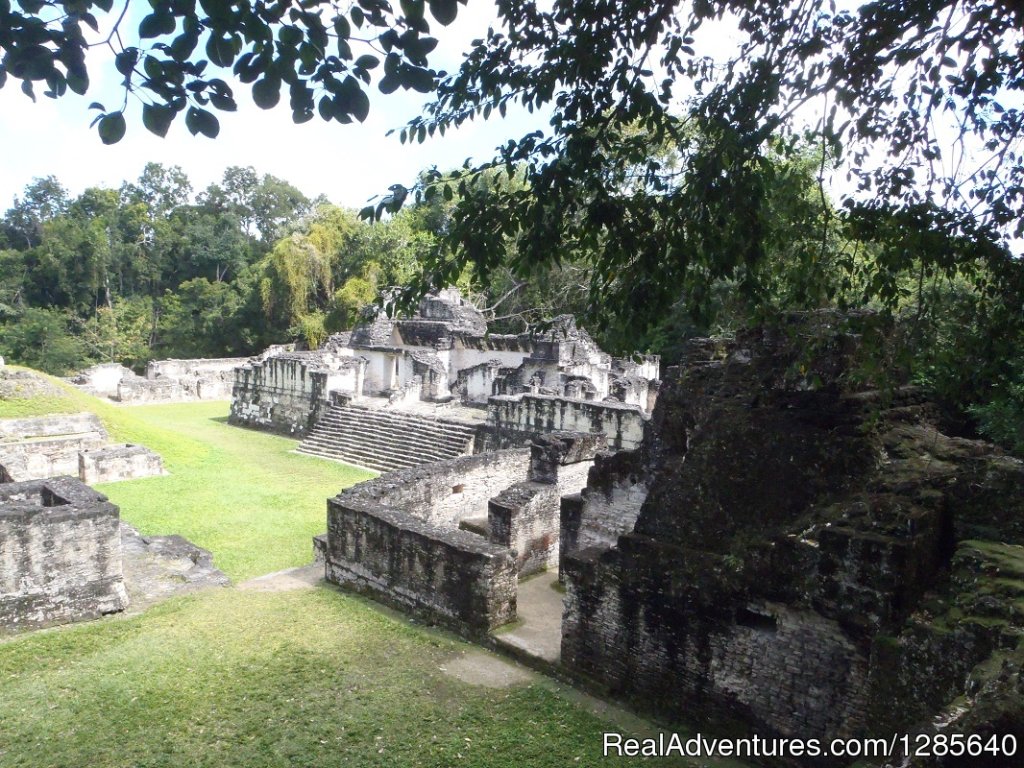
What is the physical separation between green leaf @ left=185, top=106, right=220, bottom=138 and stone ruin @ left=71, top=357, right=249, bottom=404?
28066 millimetres

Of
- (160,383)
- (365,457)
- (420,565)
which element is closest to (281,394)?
(365,457)

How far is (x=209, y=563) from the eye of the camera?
9.38 metres

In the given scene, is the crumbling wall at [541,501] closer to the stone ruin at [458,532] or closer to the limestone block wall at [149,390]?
the stone ruin at [458,532]

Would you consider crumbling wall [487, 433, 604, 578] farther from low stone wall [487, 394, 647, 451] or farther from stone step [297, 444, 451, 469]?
stone step [297, 444, 451, 469]

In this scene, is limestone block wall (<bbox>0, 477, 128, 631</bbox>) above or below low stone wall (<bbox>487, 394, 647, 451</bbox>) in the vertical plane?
below

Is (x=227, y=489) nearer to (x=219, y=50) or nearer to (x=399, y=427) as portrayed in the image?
(x=399, y=427)

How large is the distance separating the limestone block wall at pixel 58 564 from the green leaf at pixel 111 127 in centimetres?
576

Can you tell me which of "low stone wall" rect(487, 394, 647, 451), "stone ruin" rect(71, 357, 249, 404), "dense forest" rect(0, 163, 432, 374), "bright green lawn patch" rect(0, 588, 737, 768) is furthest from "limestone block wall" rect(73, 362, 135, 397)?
"bright green lawn patch" rect(0, 588, 737, 768)

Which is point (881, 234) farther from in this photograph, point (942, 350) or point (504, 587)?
point (504, 587)

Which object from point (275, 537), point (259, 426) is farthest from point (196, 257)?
point (275, 537)

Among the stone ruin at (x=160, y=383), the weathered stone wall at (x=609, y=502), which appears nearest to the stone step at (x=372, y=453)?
the weathered stone wall at (x=609, y=502)

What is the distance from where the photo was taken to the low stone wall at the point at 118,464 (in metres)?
14.9

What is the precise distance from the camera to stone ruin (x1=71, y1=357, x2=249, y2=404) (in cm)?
2891

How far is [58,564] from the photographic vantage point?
7504mm
